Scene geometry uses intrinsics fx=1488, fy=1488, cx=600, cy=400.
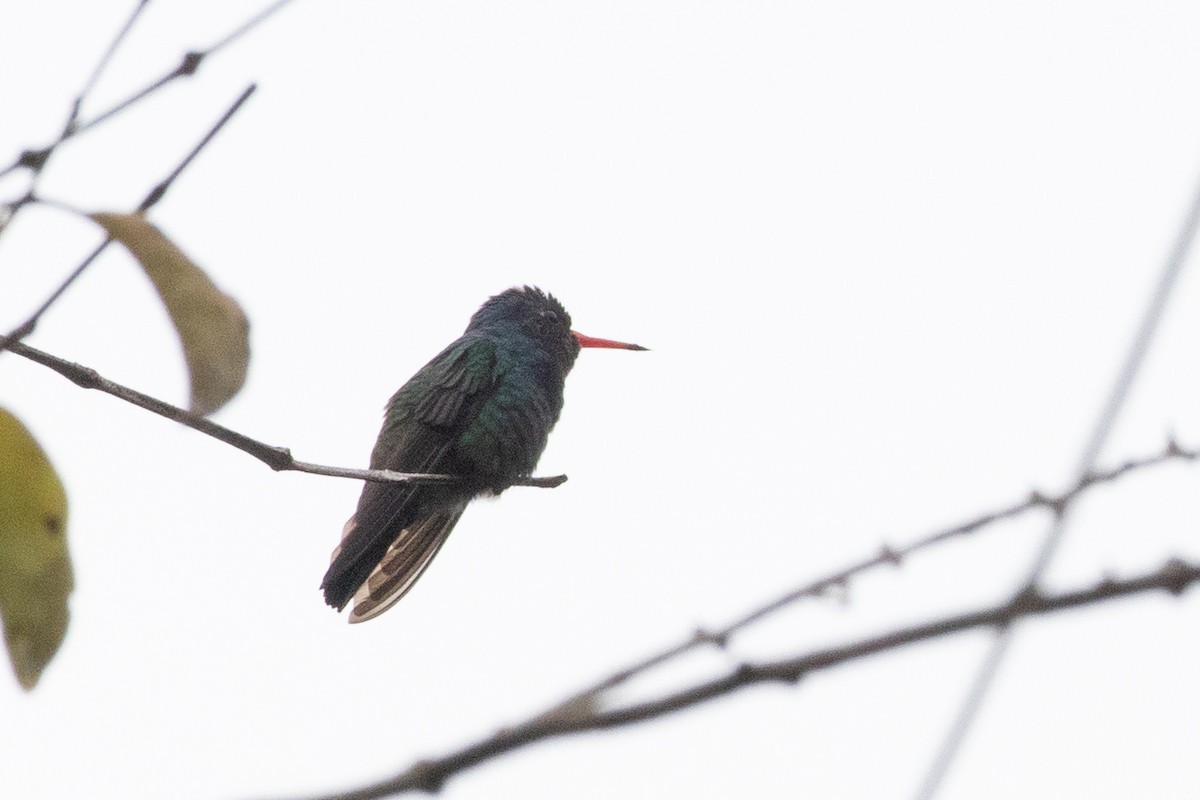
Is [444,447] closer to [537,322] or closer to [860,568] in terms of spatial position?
[537,322]

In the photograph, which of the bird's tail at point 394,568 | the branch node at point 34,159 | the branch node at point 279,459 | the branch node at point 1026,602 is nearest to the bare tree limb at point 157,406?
the branch node at point 279,459

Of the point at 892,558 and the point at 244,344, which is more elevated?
the point at 244,344

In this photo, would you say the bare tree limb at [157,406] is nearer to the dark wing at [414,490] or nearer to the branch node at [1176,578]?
the branch node at [1176,578]

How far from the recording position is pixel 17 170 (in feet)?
4.44

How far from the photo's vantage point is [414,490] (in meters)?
4.69

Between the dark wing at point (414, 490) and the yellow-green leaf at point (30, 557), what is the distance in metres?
3.12

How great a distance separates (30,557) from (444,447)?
3.60m

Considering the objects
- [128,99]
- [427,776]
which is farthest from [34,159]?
[427,776]

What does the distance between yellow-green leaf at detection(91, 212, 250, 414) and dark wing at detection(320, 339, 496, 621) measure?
304 cm

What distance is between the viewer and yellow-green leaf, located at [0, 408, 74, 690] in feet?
4.17

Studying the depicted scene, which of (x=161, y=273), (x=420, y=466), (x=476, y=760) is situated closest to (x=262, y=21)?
(x=161, y=273)

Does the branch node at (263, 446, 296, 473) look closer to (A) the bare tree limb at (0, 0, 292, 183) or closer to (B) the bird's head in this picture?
(A) the bare tree limb at (0, 0, 292, 183)

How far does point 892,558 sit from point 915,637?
51cm

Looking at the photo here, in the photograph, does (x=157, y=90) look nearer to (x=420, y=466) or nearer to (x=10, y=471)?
(x=10, y=471)
